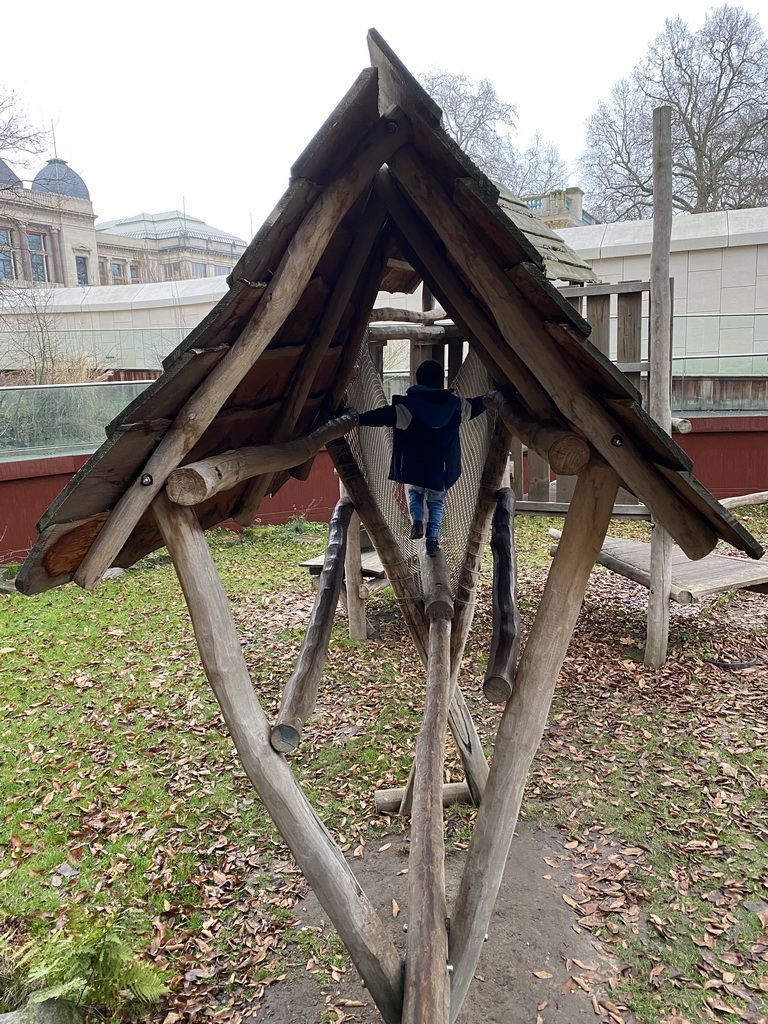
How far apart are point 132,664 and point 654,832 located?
4787 millimetres

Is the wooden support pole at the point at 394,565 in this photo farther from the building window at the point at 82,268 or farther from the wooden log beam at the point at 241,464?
the building window at the point at 82,268

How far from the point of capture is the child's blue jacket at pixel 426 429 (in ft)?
12.5

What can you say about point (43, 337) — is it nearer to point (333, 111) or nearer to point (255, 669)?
point (255, 669)

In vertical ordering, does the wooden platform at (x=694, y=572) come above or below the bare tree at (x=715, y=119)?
below

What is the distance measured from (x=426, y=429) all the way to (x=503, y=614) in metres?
1.05

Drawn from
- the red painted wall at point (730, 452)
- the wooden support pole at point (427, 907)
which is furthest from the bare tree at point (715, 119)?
the wooden support pole at point (427, 907)

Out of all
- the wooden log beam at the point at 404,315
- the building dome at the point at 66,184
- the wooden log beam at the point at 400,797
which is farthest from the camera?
the building dome at the point at 66,184

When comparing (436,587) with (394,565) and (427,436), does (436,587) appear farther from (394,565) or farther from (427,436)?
(427,436)

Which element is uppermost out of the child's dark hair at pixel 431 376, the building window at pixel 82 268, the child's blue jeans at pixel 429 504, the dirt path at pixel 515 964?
the building window at pixel 82 268

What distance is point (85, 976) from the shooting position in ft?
9.94

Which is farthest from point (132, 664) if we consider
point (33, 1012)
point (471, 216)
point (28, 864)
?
point (471, 216)

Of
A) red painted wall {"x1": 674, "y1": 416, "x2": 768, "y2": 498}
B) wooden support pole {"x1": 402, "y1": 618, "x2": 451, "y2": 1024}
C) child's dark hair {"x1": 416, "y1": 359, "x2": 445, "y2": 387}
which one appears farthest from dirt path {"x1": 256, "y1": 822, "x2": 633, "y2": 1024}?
red painted wall {"x1": 674, "y1": 416, "x2": 768, "y2": 498}

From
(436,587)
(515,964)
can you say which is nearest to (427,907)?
(515,964)

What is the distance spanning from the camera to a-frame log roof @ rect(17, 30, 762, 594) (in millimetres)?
2188
